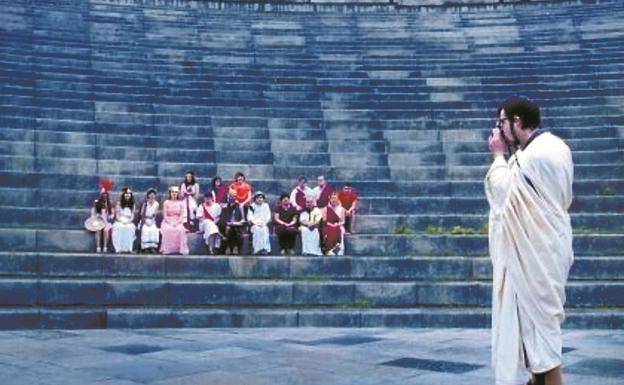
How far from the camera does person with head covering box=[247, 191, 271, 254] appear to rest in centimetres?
1115

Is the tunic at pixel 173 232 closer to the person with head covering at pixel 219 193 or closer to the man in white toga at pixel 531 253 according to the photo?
the person with head covering at pixel 219 193

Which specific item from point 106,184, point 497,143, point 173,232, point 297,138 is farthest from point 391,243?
point 497,143

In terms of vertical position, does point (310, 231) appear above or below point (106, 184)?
below

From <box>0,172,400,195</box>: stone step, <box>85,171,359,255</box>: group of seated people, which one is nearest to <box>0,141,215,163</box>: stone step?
<box>0,172,400,195</box>: stone step

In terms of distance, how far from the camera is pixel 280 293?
30.9ft

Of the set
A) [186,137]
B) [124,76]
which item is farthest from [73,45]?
[186,137]

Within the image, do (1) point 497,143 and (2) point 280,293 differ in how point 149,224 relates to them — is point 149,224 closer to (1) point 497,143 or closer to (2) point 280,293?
(2) point 280,293

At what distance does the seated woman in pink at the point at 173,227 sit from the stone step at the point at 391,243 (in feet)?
3.32

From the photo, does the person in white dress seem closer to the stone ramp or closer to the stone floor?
the stone ramp

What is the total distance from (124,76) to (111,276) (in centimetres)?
752

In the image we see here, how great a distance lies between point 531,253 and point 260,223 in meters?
7.48

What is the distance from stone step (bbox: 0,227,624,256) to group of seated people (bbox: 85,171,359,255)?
0.27m

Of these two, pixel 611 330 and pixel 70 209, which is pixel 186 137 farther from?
pixel 611 330

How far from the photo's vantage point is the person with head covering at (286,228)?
11.4 metres
